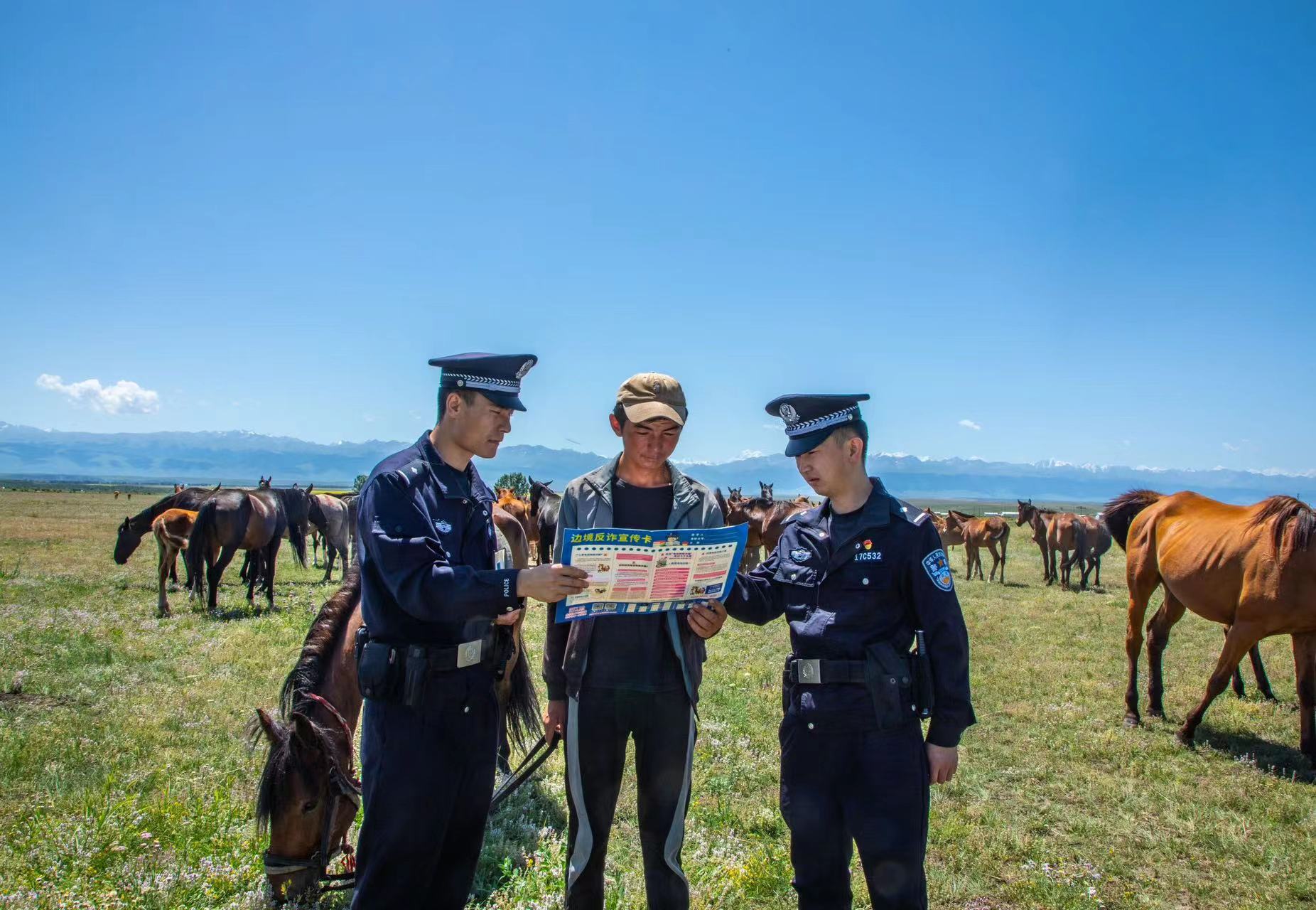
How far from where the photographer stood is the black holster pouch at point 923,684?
2.66m

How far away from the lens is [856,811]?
262cm

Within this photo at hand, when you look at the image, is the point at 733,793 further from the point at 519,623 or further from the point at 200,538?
the point at 200,538

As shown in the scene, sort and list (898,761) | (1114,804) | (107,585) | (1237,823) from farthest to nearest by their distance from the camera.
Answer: (107,585) → (1114,804) → (1237,823) → (898,761)

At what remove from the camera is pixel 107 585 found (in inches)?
599

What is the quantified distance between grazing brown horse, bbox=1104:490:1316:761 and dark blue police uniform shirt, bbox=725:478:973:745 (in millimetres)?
5565

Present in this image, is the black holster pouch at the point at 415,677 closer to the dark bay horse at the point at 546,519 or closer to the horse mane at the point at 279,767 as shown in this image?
the horse mane at the point at 279,767

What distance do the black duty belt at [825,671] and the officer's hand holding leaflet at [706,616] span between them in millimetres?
357

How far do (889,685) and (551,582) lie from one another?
4.44ft

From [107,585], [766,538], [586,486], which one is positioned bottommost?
[107,585]

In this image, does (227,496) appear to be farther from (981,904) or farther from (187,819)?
(981,904)

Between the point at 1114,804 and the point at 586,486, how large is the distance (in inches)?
208

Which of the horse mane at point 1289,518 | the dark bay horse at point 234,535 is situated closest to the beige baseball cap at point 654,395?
the horse mane at point 1289,518

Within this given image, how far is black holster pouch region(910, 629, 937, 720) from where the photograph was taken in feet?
8.72

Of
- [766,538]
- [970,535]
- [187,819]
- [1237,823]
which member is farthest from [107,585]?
[970,535]
